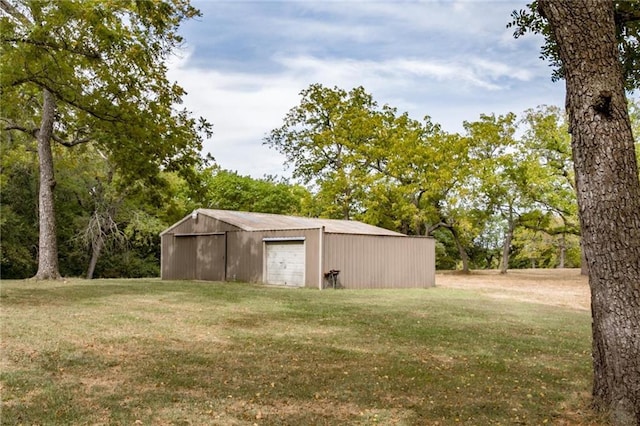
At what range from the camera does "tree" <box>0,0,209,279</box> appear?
39.2 ft

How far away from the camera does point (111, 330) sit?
816 cm

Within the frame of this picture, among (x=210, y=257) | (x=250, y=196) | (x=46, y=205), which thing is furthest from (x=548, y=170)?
(x=46, y=205)

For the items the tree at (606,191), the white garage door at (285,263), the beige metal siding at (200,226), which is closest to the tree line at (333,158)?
the tree at (606,191)

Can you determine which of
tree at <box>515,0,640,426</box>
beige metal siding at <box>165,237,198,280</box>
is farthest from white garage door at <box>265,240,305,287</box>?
tree at <box>515,0,640,426</box>

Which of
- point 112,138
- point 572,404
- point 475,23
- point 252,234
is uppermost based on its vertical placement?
point 475,23

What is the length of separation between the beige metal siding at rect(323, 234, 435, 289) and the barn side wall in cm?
54

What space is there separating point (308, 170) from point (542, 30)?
30.6 metres

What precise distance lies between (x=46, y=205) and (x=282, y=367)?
611 inches

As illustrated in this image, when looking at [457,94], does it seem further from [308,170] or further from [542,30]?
[308,170]

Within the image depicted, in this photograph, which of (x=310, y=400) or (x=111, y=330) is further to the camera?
(x=111, y=330)

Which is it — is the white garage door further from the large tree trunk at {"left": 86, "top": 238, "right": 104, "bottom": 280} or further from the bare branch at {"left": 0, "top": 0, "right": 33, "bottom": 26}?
the large tree trunk at {"left": 86, "top": 238, "right": 104, "bottom": 280}

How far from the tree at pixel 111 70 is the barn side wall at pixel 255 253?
5.98 m

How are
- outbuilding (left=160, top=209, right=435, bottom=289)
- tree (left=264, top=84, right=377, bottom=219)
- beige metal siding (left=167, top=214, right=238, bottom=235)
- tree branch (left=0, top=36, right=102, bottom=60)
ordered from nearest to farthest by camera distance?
tree branch (left=0, top=36, right=102, bottom=60)
outbuilding (left=160, top=209, right=435, bottom=289)
beige metal siding (left=167, top=214, right=238, bottom=235)
tree (left=264, top=84, right=377, bottom=219)

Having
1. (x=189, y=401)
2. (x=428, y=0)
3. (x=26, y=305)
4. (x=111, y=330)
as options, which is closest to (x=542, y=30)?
(x=428, y=0)
